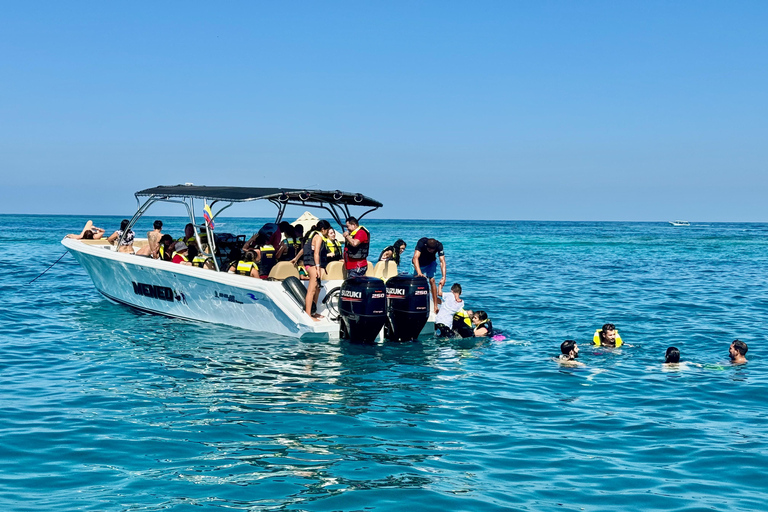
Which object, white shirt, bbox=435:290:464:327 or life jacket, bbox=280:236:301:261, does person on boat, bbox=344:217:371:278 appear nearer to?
life jacket, bbox=280:236:301:261

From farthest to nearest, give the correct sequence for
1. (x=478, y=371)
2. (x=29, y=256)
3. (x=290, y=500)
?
(x=29, y=256)
(x=478, y=371)
(x=290, y=500)

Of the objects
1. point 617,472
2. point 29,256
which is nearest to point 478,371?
point 617,472

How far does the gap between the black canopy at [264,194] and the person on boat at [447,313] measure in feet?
7.23

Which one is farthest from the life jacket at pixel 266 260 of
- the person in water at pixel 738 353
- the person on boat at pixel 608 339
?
the person in water at pixel 738 353

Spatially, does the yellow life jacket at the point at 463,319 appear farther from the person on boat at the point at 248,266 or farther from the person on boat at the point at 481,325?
the person on boat at the point at 248,266

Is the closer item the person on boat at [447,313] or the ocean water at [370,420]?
the ocean water at [370,420]

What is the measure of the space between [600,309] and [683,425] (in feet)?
29.6

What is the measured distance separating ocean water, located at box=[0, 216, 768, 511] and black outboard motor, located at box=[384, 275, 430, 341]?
1.37ft

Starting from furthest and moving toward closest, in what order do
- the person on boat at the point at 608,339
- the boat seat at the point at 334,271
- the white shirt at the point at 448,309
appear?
the white shirt at the point at 448,309 → the boat seat at the point at 334,271 → the person on boat at the point at 608,339

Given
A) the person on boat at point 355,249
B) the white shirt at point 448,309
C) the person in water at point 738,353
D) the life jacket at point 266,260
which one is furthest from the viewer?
the white shirt at point 448,309

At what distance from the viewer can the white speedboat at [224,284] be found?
10.5 meters

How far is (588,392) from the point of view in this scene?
831cm

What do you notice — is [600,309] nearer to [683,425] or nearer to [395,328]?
[395,328]

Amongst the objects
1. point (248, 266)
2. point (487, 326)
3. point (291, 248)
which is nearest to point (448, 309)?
point (487, 326)
